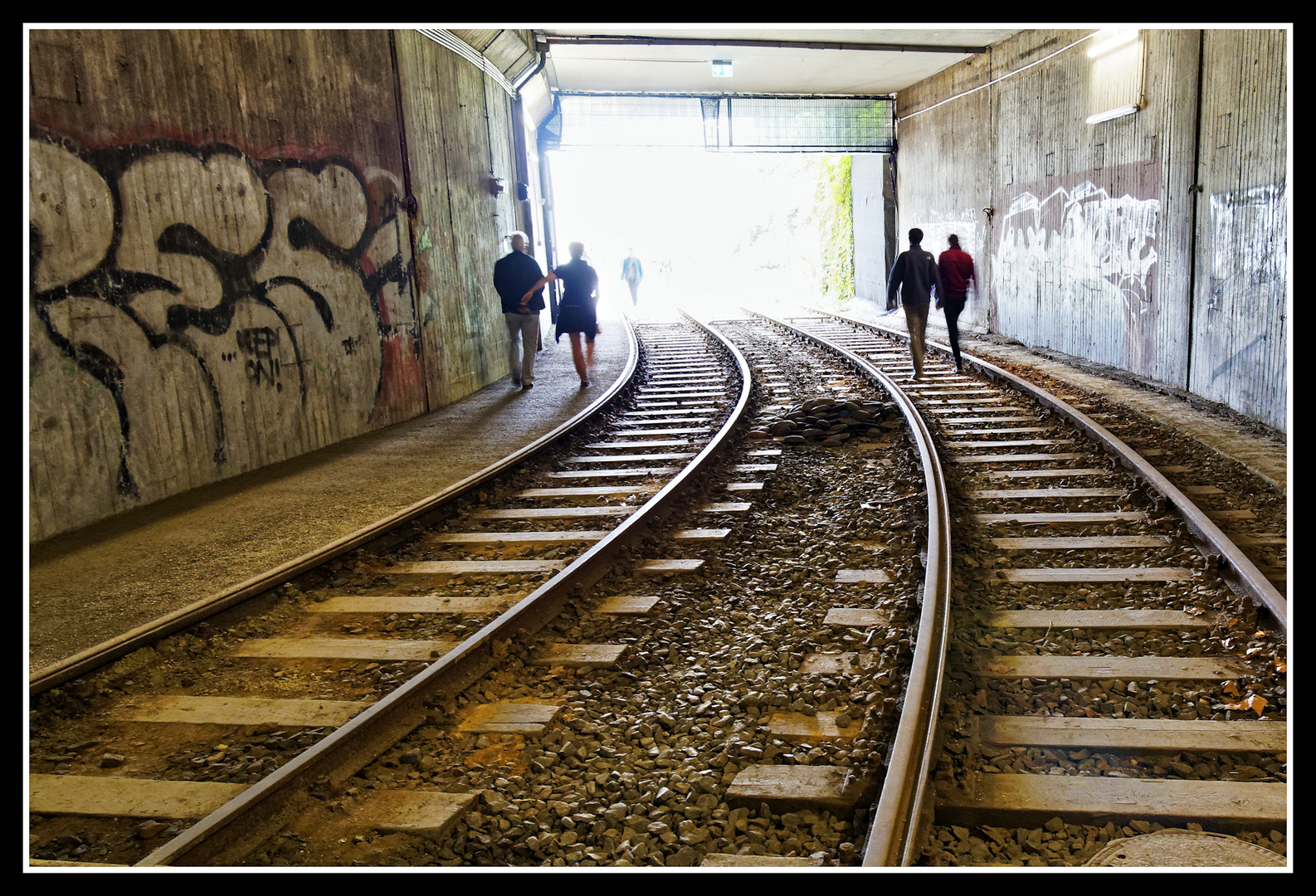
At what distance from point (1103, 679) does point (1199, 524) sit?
2.07m

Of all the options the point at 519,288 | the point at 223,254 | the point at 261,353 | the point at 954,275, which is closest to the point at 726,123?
the point at 954,275

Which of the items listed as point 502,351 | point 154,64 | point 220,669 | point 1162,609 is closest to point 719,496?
point 1162,609

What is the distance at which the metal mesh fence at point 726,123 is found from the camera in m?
22.0

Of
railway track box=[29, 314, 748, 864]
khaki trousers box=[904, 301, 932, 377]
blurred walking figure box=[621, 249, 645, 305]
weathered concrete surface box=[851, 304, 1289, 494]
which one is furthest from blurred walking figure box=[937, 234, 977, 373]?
blurred walking figure box=[621, 249, 645, 305]

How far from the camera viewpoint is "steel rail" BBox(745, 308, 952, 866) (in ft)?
8.68

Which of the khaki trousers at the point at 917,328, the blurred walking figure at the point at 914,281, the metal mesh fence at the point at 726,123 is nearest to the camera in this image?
the blurred walking figure at the point at 914,281

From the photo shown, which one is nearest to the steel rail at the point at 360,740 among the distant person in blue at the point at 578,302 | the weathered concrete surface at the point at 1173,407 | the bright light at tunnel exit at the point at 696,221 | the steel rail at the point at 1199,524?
the steel rail at the point at 1199,524

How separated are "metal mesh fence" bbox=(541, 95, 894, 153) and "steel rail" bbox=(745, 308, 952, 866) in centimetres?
1847

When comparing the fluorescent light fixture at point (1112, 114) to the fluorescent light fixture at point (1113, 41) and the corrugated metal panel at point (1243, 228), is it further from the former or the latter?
the corrugated metal panel at point (1243, 228)

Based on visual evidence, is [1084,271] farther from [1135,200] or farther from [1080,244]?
[1135,200]

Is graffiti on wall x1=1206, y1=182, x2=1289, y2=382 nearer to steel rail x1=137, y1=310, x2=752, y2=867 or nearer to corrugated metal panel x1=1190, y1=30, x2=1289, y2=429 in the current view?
corrugated metal panel x1=1190, y1=30, x2=1289, y2=429

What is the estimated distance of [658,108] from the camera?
2209 centimetres

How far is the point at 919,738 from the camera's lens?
10.4 feet

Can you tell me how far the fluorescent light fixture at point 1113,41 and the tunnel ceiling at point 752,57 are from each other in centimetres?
317
